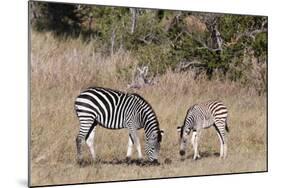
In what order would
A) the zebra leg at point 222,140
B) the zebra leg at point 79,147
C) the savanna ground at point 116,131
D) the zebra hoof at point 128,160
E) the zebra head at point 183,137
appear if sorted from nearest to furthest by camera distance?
1. the savanna ground at point 116,131
2. the zebra leg at point 79,147
3. the zebra hoof at point 128,160
4. the zebra head at point 183,137
5. the zebra leg at point 222,140

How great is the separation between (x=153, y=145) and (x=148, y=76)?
23.6 inches

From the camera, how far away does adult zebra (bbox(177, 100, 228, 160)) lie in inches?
204

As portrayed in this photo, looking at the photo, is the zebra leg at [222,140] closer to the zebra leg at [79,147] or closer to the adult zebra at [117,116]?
the adult zebra at [117,116]

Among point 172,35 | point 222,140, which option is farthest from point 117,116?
point 222,140

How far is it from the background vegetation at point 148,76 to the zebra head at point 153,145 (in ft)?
0.23

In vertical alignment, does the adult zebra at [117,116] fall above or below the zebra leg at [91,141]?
above

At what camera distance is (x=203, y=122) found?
5277 millimetres

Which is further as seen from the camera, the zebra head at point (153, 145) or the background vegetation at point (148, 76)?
the zebra head at point (153, 145)

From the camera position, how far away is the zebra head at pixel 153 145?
16.4ft

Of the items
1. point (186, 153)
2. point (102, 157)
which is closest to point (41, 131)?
point (102, 157)

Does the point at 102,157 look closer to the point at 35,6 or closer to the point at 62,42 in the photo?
the point at 62,42

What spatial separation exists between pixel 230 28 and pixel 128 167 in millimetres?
1591

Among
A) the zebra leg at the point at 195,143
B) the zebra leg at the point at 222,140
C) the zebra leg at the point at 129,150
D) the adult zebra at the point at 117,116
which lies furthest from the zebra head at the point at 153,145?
the zebra leg at the point at 222,140

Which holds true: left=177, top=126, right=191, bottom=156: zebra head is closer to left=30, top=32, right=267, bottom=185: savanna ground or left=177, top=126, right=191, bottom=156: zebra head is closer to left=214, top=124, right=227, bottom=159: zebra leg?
left=30, top=32, right=267, bottom=185: savanna ground
